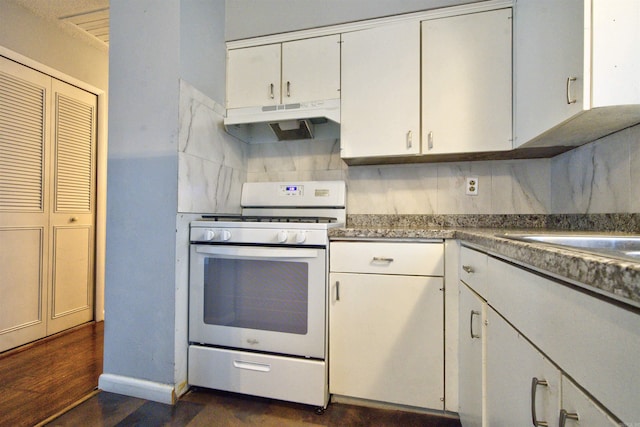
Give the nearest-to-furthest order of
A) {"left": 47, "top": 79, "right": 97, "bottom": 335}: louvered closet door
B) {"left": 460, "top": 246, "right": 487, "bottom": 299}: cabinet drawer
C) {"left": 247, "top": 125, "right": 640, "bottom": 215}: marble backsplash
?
{"left": 460, "top": 246, "right": 487, "bottom": 299}: cabinet drawer, {"left": 247, "top": 125, "right": 640, "bottom": 215}: marble backsplash, {"left": 47, "top": 79, "right": 97, "bottom": 335}: louvered closet door

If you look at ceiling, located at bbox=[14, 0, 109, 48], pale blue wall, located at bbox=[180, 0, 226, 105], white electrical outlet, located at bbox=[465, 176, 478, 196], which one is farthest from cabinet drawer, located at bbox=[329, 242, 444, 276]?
ceiling, located at bbox=[14, 0, 109, 48]

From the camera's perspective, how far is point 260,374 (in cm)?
153

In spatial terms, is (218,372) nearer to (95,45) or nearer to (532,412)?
(532,412)

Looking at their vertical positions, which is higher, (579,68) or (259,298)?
(579,68)

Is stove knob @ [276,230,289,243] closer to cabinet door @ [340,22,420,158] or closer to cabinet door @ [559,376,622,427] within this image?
cabinet door @ [340,22,420,158]

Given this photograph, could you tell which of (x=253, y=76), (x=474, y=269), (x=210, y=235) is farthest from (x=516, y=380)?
(x=253, y=76)

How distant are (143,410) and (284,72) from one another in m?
2.07

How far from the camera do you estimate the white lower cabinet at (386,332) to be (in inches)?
55.4

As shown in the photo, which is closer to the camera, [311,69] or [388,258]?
[388,258]

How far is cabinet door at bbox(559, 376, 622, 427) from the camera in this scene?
16.9 inches

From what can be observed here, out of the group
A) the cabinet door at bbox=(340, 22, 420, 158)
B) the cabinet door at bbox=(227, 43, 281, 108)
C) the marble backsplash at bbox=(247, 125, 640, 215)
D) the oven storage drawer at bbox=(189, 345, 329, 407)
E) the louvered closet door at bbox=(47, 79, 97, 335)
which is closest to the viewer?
the marble backsplash at bbox=(247, 125, 640, 215)

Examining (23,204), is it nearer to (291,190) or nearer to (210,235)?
(210,235)

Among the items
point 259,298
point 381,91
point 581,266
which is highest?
point 381,91

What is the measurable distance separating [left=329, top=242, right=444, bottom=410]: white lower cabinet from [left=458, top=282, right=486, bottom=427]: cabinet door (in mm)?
97
